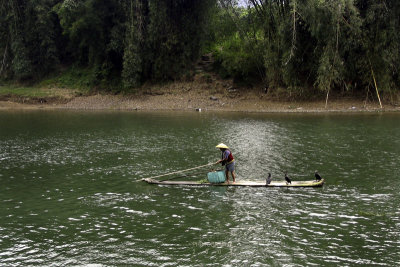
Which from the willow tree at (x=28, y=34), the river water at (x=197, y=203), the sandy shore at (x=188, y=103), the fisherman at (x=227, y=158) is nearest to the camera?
the river water at (x=197, y=203)

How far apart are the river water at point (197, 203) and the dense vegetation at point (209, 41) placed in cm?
1391

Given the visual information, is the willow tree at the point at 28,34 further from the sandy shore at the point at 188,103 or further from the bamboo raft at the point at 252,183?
the bamboo raft at the point at 252,183

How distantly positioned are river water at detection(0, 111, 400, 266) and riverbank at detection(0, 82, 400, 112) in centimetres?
1483

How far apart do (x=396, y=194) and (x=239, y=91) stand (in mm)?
35417

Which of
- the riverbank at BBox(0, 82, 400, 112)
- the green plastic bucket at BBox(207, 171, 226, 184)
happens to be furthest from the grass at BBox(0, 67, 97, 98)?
the green plastic bucket at BBox(207, 171, 226, 184)

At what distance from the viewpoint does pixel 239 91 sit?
49531 mm

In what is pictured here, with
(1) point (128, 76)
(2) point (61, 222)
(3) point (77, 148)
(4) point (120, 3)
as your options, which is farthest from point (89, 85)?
(2) point (61, 222)

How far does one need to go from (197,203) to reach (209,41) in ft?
148

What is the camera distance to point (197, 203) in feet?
48.2

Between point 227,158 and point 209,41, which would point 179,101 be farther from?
point 227,158

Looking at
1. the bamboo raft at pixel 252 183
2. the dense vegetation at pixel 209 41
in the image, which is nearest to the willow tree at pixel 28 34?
the dense vegetation at pixel 209 41

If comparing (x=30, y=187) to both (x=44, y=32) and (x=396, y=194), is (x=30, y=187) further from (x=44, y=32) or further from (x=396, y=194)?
(x=44, y=32)

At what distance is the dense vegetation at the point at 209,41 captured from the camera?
3894cm

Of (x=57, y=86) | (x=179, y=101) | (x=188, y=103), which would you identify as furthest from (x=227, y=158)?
(x=57, y=86)
